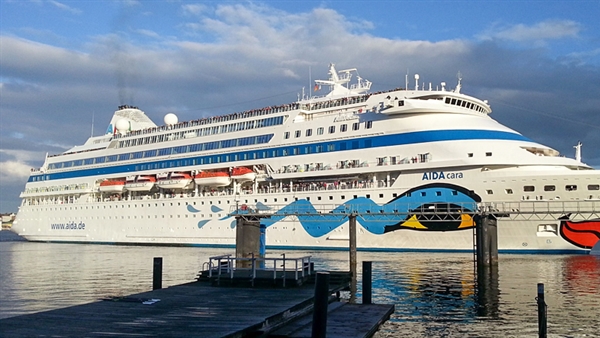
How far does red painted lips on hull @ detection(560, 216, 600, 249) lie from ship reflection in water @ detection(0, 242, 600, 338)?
924 millimetres

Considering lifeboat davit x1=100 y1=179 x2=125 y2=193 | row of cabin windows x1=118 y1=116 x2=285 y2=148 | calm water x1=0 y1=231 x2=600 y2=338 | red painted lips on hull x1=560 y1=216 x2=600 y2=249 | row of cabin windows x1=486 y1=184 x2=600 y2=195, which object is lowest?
calm water x1=0 y1=231 x2=600 y2=338

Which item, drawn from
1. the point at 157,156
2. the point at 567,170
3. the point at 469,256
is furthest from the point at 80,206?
the point at 567,170

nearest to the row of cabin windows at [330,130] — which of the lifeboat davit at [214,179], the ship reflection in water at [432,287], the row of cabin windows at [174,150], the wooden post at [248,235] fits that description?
the row of cabin windows at [174,150]

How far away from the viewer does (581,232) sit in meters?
31.8

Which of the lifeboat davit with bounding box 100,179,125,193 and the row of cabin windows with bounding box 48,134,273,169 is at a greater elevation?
the row of cabin windows with bounding box 48,134,273,169

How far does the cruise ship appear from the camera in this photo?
32312mm

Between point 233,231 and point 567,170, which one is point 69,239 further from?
point 567,170

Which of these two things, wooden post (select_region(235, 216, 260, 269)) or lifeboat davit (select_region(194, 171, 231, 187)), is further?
lifeboat davit (select_region(194, 171, 231, 187))

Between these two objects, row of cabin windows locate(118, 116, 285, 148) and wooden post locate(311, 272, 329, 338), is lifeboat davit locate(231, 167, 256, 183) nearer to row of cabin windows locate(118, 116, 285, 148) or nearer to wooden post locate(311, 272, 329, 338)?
row of cabin windows locate(118, 116, 285, 148)

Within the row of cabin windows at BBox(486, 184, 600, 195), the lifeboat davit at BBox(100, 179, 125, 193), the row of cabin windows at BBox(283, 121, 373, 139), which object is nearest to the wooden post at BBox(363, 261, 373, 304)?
the row of cabin windows at BBox(486, 184, 600, 195)

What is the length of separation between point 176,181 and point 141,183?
517cm

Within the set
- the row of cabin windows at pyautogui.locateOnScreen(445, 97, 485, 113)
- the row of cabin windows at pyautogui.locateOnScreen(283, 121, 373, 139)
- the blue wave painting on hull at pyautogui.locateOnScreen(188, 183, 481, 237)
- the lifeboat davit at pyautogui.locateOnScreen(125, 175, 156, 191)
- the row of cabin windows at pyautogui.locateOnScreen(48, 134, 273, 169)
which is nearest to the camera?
the blue wave painting on hull at pyautogui.locateOnScreen(188, 183, 481, 237)

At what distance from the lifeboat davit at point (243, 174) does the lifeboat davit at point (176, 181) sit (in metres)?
5.83

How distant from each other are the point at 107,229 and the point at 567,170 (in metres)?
40.8
